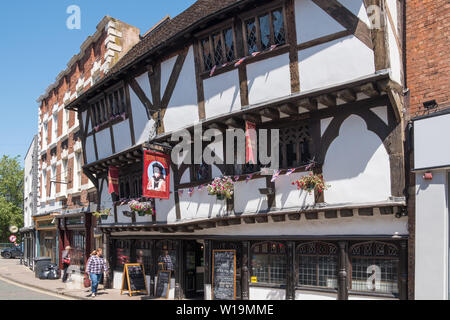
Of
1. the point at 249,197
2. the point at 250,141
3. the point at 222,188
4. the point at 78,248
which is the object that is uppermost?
the point at 250,141

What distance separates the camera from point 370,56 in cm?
795

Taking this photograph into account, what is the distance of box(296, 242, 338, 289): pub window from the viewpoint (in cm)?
Answer: 916

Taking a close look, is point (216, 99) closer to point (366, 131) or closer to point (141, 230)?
point (366, 131)

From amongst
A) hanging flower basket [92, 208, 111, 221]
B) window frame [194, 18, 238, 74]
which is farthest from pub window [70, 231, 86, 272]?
window frame [194, 18, 238, 74]

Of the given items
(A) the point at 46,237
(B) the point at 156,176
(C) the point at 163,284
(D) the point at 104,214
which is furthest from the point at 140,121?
(A) the point at 46,237

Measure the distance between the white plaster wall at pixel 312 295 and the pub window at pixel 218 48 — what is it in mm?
5602

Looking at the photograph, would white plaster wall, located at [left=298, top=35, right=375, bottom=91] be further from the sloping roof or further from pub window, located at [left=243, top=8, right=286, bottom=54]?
the sloping roof

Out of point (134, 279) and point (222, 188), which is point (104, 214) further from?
point (222, 188)

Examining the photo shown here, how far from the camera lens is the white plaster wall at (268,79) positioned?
364 inches

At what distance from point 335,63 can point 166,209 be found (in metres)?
6.63

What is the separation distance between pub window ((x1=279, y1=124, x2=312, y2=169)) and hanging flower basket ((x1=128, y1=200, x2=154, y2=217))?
5060mm

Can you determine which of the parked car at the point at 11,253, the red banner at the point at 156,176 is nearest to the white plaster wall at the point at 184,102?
the red banner at the point at 156,176

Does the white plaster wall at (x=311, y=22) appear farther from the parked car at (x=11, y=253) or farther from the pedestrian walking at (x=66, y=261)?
the parked car at (x=11, y=253)

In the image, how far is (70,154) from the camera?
22281 mm
